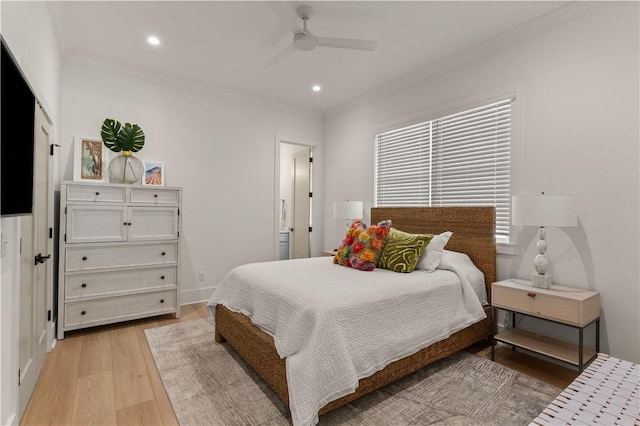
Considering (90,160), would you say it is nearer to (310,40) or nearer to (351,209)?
(310,40)

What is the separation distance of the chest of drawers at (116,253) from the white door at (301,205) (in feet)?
7.82

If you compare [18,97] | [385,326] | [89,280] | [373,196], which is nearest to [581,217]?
[385,326]

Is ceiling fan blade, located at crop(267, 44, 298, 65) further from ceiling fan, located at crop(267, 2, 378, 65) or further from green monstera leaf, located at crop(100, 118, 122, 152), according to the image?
green monstera leaf, located at crop(100, 118, 122, 152)

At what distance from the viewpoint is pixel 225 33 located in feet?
9.56

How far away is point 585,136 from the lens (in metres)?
2.48

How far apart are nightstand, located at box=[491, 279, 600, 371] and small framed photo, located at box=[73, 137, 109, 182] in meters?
3.98

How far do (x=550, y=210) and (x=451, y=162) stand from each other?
1320mm

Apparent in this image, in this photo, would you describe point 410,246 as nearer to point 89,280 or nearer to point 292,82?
point 292,82

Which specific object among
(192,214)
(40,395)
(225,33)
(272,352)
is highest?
(225,33)

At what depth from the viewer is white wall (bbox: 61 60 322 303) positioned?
11.4 feet

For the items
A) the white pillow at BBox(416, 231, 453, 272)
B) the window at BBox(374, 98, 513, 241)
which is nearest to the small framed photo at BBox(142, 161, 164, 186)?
the window at BBox(374, 98, 513, 241)

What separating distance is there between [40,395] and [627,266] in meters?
4.04

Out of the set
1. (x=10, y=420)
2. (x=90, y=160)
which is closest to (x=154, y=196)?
(x=90, y=160)

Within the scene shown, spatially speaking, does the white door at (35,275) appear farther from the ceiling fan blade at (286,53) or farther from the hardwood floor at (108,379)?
the ceiling fan blade at (286,53)
